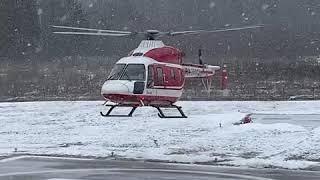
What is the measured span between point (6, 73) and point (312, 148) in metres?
38.5

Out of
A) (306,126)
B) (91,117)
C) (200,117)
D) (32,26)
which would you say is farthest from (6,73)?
(306,126)

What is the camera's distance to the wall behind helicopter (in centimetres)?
3956

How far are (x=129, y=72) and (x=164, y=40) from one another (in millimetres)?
51504

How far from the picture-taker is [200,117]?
2166 centimetres

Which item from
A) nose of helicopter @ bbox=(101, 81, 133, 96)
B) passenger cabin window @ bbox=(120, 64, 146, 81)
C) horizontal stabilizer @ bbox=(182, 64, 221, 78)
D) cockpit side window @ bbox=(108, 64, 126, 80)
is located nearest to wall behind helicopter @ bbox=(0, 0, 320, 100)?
horizontal stabilizer @ bbox=(182, 64, 221, 78)

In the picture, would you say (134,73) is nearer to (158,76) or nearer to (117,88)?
(117,88)

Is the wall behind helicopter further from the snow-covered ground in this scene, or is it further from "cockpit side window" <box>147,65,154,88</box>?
"cockpit side window" <box>147,65,154,88</box>

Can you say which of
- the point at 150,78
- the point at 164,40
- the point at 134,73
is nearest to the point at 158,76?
the point at 150,78

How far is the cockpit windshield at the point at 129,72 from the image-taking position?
18.4 metres

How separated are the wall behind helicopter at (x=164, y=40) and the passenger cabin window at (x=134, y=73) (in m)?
13.4

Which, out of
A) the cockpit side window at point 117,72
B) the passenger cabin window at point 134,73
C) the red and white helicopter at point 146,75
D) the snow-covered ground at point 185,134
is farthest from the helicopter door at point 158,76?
the snow-covered ground at point 185,134

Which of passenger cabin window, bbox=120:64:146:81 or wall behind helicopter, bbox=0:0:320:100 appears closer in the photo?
passenger cabin window, bbox=120:64:146:81

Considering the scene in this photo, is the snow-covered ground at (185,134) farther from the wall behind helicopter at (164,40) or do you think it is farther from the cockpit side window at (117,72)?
the wall behind helicopter at (164,40)

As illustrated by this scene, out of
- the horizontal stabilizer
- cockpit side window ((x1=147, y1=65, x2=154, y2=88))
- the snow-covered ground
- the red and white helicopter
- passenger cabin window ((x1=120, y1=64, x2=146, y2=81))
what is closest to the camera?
the snow-covered ground
